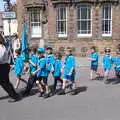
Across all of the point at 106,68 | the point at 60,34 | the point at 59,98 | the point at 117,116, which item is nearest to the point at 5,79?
the point at 59,98

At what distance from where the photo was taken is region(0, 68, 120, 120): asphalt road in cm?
952

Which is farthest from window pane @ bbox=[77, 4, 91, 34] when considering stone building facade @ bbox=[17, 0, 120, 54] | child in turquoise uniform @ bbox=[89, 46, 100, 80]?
child in turquoise uniform @ bbox=[89, 46, 100, 80]

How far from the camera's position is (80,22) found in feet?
95.7

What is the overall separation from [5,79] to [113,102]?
2985mm

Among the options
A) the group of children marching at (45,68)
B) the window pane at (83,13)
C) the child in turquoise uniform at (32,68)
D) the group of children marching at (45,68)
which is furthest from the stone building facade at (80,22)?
the child in turquoise uniform at (32,68)

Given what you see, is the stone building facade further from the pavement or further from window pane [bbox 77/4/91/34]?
the pavement

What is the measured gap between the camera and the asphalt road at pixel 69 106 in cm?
952

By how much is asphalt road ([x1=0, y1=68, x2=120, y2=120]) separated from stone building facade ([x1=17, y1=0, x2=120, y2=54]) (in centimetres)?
1569

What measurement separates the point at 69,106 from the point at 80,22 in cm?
1896

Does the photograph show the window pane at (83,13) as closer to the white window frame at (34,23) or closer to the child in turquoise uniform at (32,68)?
the white window frame at (34,23)

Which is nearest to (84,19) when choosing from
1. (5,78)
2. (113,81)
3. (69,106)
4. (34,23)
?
(34,23)

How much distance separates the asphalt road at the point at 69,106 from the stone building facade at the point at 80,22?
1569cm

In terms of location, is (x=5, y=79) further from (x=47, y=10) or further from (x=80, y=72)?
(x=47, y=10)

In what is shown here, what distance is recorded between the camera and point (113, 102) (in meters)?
11.1
